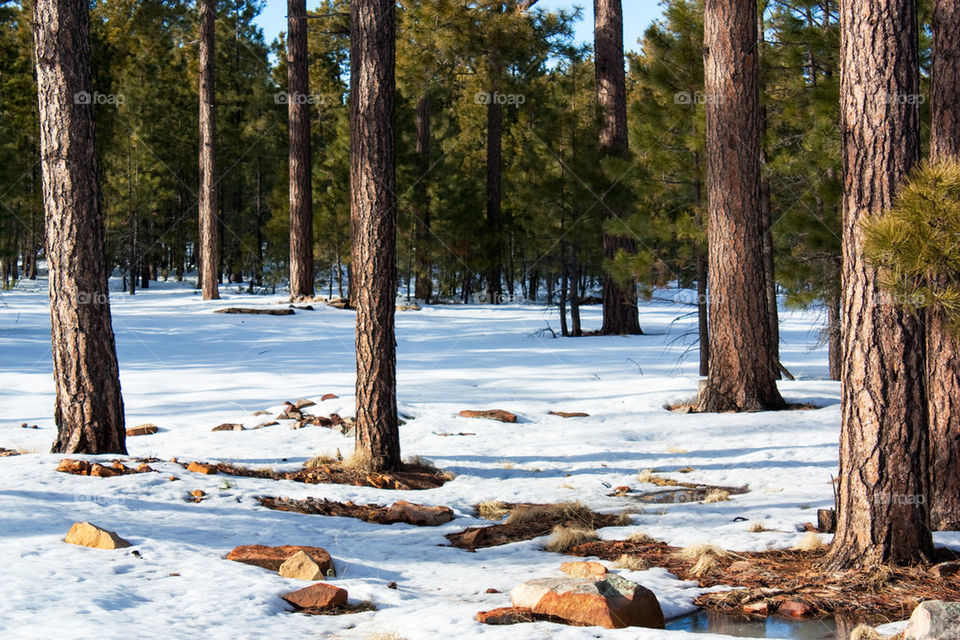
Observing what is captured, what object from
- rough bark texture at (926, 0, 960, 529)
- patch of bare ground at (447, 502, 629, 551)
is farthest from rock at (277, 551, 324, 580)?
rough bark texture at (926, 0, 960, 529)

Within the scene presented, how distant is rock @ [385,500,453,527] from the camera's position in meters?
5.77

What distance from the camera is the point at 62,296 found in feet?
21.8

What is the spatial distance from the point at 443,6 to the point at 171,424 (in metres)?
12.8

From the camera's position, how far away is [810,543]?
4836 millimetres

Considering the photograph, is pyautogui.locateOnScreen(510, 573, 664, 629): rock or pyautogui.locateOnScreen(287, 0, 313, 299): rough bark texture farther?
pyautogui.locateOnScreen(287, 0, 313, 299): rough bark texture

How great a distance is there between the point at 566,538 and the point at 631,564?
670mm

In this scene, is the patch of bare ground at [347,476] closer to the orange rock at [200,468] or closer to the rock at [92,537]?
the orange rock at [200,468]

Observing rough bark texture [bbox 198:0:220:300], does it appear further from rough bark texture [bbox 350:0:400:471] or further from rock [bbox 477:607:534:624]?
rock [bbox 477:607:534:624]

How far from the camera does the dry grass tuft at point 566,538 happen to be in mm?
5172

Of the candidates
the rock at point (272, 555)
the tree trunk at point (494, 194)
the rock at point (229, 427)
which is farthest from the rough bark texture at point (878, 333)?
the tree trunk at point (494, 194)

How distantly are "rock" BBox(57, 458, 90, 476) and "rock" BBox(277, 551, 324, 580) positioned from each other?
2320 mm

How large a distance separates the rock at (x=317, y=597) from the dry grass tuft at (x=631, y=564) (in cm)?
151

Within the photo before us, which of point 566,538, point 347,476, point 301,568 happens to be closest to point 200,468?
point 347,476

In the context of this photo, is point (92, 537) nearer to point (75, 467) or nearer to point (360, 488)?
point (75, 467)
